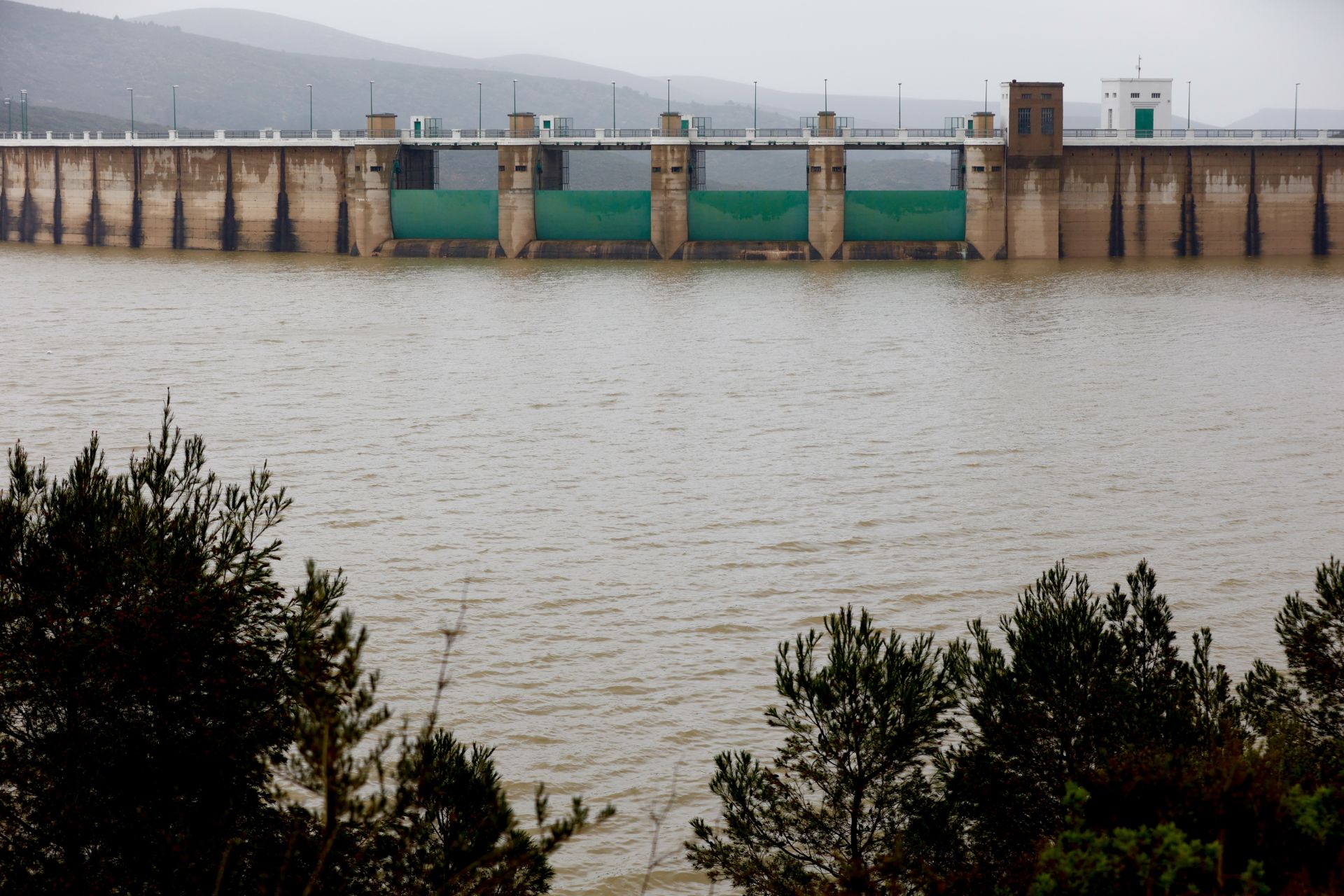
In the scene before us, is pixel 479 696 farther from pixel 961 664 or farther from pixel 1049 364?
pixel 1049 364

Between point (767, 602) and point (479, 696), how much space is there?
16.9 feet

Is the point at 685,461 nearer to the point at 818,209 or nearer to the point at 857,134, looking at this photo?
the point at 818,209

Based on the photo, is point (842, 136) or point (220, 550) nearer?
point (220, 550)

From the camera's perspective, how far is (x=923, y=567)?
22.1 m

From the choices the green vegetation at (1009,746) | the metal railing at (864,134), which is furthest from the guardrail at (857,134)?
the green vegetation at (1009,746)

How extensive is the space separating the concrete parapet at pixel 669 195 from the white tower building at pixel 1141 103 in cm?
2592

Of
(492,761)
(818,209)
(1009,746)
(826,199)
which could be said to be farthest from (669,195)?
(492,761)

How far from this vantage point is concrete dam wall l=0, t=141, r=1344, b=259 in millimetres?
74688

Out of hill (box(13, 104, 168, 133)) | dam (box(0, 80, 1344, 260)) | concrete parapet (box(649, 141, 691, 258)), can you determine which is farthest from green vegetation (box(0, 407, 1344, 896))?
hill (box(13, 104, 168, 133))

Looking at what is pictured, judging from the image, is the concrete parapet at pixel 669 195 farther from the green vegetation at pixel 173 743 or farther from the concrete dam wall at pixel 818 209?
the green vegetation at pixel 173 743

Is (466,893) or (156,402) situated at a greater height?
(156,402)

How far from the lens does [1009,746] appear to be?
1168cm

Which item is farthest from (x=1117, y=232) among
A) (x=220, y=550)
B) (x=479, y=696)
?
(x=220, y=550)

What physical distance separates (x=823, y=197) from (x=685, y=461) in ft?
157
